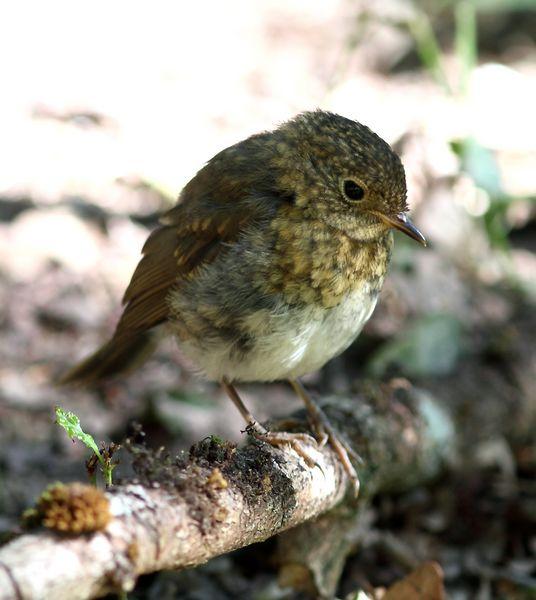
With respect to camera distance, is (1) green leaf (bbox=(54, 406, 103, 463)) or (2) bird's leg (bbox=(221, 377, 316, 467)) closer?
(1) green leaf (bbox=(54, 406, 103, 463))

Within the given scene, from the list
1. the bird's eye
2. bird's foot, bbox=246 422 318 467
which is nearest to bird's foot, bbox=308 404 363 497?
bird's foot, bbox=246 422 318 467

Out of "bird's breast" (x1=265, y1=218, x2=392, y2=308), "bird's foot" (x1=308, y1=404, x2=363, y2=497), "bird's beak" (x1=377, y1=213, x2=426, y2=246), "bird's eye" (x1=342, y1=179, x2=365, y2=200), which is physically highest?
"bird's eye" (x1=342, y1=179, x2=365, y2=200)

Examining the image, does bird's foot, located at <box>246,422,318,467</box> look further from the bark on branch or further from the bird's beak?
the bird's beak

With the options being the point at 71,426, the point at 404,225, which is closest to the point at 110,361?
the point at 404,225

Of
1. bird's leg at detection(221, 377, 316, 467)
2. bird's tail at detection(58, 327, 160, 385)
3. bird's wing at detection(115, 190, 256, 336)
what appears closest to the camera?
bird's leg at detection(221, 377, 316, 467)

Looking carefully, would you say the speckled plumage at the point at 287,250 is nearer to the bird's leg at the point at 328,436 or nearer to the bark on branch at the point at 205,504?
the bird's leg at the point at 328,436

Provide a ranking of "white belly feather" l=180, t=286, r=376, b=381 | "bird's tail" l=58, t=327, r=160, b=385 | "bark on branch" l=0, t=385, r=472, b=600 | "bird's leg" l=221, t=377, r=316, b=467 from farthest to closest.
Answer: "bird's tail" l=58, t=327, r=160, b=385
"white belly feather" l=180, t=286, r=376, b=381
"bird's leg" l=221, t=377, r=316, b=467
"bark on branch" l=0, t=385, r=472, b=600

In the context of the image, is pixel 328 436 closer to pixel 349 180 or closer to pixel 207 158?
pixel 349 180

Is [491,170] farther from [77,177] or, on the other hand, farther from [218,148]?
[77,177]
